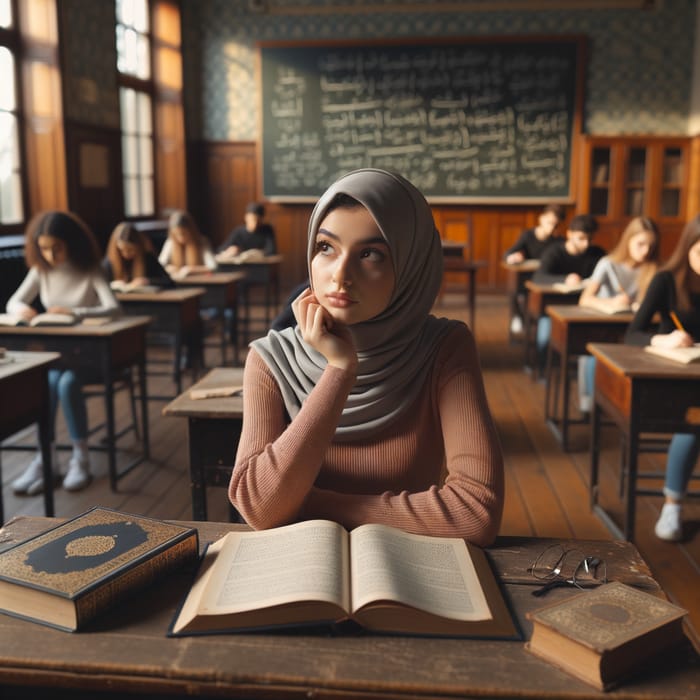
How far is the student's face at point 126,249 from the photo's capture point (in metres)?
4.67

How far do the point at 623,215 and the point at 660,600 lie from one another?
8.91 metres

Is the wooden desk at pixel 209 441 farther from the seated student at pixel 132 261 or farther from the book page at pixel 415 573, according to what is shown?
the seated student at pixel 132 261

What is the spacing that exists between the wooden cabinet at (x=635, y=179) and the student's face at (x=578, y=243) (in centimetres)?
403

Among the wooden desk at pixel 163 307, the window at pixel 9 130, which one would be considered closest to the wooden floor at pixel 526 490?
the wooden desk at pixel 163 307

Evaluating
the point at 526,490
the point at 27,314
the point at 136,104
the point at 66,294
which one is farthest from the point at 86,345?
the point at 136,104

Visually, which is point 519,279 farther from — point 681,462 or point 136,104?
point 136,104

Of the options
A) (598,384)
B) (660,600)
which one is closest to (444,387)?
(660,600)

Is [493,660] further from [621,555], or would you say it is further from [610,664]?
[621,555]

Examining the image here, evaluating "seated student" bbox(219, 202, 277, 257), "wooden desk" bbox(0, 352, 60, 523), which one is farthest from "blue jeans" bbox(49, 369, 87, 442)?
"seated student" bbox(219, 202, 277, 257)

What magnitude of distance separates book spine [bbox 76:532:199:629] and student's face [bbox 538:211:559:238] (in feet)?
19.0

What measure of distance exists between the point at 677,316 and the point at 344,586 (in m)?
2.43

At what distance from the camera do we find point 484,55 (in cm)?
892

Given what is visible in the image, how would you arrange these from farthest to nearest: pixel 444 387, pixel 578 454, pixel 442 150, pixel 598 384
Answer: pixel 442 150 → pixel 578 454 → pixel 598 384 → pixel 444 387

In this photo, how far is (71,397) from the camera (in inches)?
134
